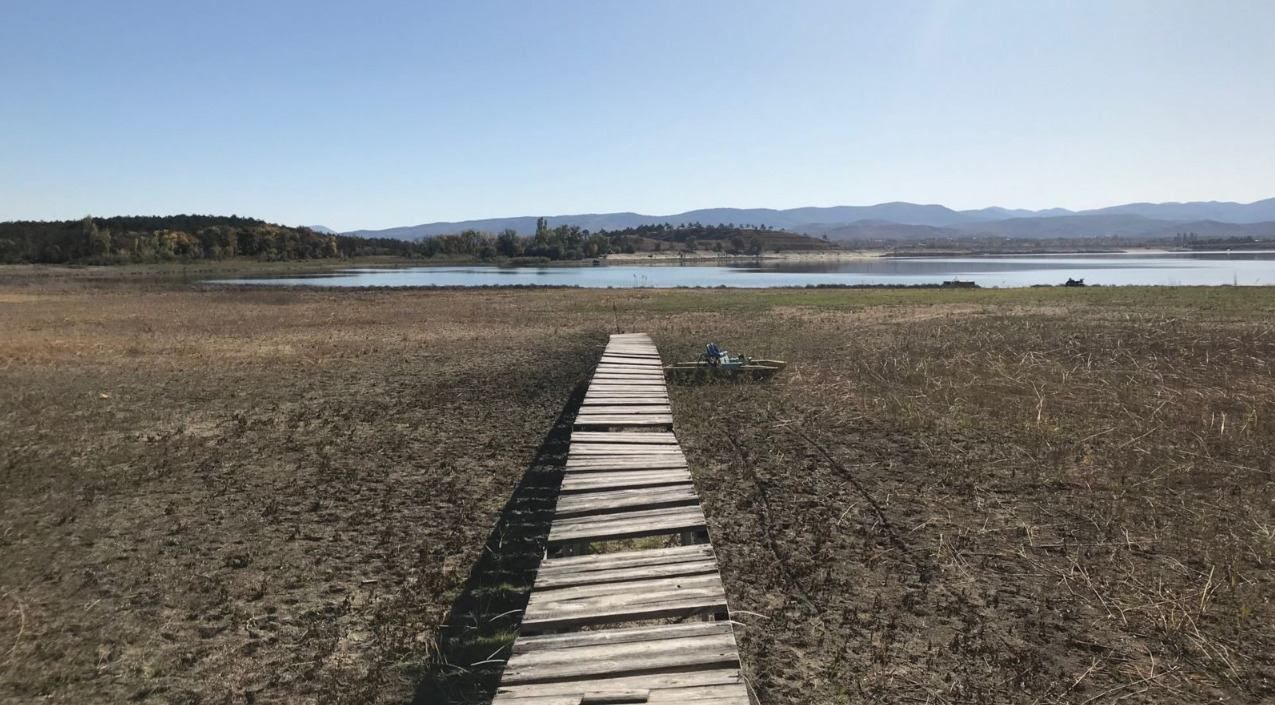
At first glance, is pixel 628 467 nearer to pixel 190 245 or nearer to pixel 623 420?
pixel 623 420

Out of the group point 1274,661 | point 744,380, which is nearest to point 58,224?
point 744,380

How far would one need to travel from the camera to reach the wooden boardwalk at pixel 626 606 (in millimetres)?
3885

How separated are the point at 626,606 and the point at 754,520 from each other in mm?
3549

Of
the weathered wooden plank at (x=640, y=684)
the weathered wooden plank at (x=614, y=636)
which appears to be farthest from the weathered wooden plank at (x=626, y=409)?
the weathered wooden plank at (x=640, y=684)

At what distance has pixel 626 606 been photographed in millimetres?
4762

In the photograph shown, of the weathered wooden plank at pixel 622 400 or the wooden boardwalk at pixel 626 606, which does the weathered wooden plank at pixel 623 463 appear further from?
the weathered wooden plank at pixel 622 400

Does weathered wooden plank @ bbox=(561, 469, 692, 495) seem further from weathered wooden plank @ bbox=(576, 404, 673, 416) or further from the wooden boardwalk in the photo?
weathered wooden plank @ bbox=(576, 404, 673, 416)

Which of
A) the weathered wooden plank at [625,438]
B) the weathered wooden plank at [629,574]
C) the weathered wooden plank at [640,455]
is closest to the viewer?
the weathered wooden plank at [629,574]

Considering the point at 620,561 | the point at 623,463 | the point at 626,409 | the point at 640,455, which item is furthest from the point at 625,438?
the point at 620,561

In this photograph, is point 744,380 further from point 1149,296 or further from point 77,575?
point 1149,296

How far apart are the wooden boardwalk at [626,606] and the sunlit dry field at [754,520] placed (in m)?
0.80

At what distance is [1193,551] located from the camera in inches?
270

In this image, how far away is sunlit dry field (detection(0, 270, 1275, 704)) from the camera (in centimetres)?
528

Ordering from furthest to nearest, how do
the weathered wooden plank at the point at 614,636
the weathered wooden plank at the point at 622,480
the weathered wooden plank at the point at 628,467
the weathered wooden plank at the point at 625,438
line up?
the weathered wooden plank at the point at 625,438, the weathered wooden plank at the point at 628,467, the weathered wooden plank at the point at 622,480, the weathered wooden plank at the point at 614,636
